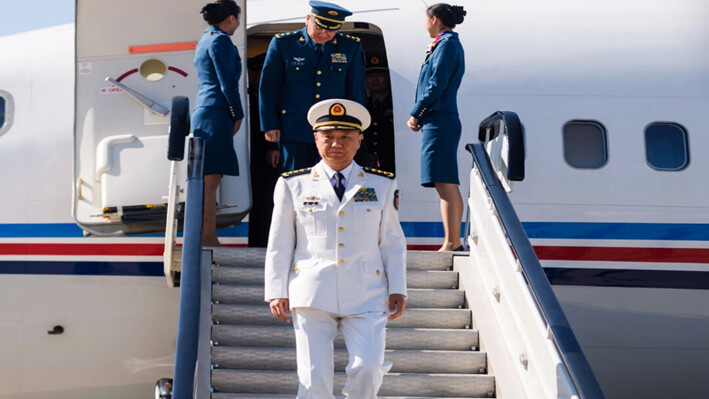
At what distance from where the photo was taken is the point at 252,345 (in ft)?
16.5

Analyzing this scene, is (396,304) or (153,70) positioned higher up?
(153,70)

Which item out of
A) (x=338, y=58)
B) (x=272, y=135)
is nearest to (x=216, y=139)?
(x=272, y=135)

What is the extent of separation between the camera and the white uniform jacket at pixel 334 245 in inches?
151

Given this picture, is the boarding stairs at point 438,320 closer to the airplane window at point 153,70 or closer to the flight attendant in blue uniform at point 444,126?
the flight attendant in blue uniform at point 444,126

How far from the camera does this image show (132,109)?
6254 mm

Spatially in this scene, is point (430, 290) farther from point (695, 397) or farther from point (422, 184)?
point (695, 397)

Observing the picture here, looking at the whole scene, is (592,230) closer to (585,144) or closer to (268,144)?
(585,144)

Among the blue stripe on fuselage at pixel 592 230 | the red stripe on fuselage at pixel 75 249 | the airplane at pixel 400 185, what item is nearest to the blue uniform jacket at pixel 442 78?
the airplane at pixel 400 185

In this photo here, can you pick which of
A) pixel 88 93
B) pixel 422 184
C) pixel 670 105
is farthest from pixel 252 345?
pixel 670 105

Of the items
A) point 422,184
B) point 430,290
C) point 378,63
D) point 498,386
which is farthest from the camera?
point 378,63

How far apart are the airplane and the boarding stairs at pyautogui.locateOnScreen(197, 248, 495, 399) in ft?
2.84

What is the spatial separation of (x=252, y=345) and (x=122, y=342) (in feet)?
4.83

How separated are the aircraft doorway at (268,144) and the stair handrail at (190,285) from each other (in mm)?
1958

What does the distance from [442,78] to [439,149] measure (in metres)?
0.47
